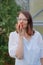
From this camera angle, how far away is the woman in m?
2.75

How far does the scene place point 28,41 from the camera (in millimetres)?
2891

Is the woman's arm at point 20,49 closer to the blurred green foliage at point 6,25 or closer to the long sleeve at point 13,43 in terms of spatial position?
the long sleeve at point 13,43

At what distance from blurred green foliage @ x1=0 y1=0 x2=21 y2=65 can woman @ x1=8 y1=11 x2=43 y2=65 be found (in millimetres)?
1603

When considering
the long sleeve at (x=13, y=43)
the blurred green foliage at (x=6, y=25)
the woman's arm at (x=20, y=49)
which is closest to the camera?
the woman's arm at (x=20, y=49)

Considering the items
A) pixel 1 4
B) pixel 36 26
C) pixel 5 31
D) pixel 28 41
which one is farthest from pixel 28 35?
pixel 36 26

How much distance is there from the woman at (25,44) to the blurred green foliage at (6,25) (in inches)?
63.1

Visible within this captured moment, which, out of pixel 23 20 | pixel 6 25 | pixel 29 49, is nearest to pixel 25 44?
pixel 29 49

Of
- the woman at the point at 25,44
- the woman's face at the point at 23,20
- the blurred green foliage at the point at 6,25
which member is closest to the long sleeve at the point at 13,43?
the woman at the point at 25,44

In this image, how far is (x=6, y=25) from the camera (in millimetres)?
4566

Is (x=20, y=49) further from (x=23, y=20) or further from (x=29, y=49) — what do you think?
(x=23, y=20)

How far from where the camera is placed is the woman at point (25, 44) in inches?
108

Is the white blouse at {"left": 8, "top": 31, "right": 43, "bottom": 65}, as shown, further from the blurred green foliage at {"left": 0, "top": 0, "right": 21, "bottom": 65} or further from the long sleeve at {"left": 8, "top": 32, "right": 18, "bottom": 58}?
the blurred green foliage at {"left": 0, "top": 0, "right": 21, "bottom": 65}

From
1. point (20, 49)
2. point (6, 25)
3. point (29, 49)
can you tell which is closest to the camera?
point (20, 49)

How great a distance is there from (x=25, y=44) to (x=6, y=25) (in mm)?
1746
